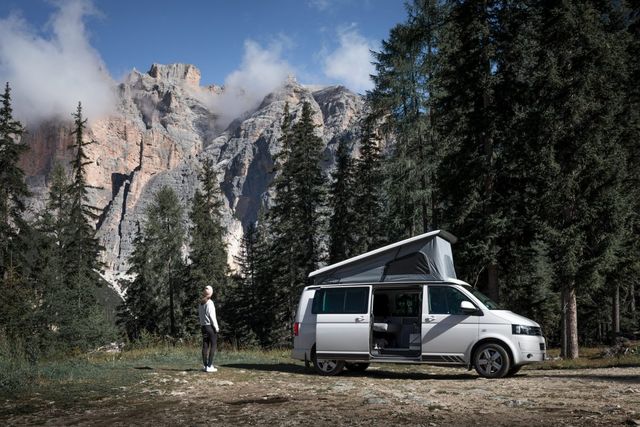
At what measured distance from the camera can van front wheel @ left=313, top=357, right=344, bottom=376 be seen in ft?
41.0

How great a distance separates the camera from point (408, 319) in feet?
42.9

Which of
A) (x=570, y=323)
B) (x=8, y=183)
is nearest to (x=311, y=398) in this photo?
(x=570, y=323)

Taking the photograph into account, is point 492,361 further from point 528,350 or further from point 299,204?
point 299,204

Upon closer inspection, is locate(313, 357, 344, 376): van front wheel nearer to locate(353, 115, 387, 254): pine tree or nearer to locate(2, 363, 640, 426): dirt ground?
locate(2, 363, 640, 426): dirt ground

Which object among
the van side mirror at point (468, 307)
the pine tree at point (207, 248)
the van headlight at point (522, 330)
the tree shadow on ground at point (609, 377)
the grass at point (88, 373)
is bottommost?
the grass at point (88, 373)

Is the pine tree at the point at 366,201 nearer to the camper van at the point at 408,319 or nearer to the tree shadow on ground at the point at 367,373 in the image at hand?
the tree shadow on ground at the point at 367,373

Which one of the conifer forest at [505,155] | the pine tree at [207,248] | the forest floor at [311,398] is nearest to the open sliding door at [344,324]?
the forest floor at [311,398]

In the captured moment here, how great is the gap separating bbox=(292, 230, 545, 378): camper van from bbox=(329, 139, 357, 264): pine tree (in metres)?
23.1

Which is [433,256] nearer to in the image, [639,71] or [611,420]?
[611,420]

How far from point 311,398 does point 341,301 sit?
410cm

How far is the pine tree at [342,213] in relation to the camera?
120 ft

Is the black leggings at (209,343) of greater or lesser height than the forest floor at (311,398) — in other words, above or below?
above

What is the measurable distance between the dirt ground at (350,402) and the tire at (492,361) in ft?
0.90

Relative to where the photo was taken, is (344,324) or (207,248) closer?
(344,324)
